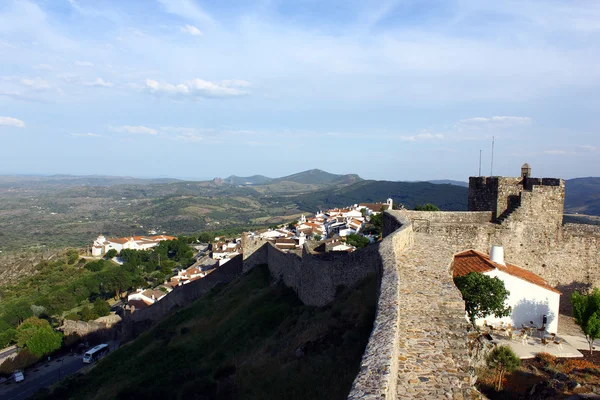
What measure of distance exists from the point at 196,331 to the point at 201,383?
10.2 m

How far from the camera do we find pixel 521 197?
1538cm

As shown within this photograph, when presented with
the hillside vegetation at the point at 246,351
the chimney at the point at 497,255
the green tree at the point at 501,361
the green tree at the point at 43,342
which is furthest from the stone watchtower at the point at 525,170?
the green tree at the point at 43,342

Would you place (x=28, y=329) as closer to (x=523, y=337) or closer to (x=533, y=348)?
(x=523, y=337)

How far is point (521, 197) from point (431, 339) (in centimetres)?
1115

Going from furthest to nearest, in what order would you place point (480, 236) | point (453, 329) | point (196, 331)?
point (196, 331) < point (480, 236) < point (453, 329)

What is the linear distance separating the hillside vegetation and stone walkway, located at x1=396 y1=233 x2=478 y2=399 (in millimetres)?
1772

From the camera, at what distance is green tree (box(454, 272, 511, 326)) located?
441 inches

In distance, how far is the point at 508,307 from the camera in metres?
12.0

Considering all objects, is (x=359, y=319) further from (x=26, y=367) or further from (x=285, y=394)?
(x=26, y=367)

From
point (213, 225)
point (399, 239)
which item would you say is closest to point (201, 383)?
point (399, 239)

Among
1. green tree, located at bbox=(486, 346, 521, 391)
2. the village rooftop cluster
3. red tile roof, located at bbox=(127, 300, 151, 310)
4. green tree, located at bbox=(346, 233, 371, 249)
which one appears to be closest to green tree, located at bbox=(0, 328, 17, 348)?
the village rooftop cluster

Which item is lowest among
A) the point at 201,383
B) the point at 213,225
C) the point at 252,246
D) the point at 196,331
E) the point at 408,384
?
the point at 213,225

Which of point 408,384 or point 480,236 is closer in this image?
point 408,384

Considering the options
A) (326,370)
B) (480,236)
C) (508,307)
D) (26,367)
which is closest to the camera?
(326,370)
